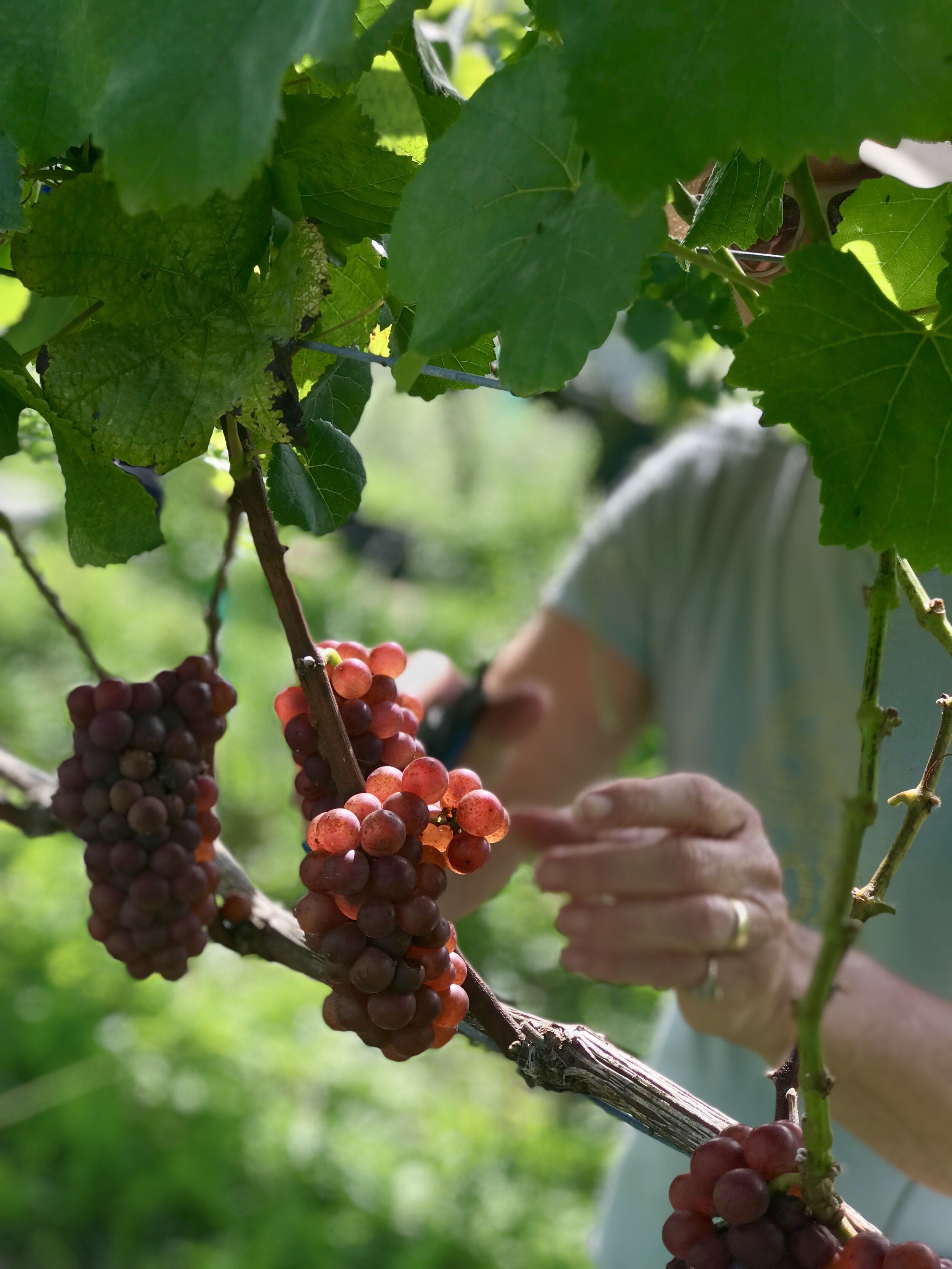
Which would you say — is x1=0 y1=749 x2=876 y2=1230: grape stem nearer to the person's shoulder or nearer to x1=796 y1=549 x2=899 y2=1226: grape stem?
x1=796 y1=549 x2=899 y2=1226: grape stem

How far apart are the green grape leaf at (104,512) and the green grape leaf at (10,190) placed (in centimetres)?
7

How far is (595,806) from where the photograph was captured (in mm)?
591

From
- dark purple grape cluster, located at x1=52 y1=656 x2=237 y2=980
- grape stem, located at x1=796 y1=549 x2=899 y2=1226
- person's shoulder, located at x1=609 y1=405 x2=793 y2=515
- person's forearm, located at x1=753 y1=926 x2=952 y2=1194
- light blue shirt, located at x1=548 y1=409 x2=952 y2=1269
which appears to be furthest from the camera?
person's shoulder, located at x1=609 y1=405 x2=793 y2=515

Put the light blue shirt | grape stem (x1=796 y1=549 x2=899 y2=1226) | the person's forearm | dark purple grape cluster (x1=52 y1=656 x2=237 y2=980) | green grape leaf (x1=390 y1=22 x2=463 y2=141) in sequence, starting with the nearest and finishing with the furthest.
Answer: grape stem (x1=796 y1=549 x2=899 y2=1226)
green grape leaf (x1=390 y1=22 x2=463 y2=141)
dark purple grape cluster (x1=52 y1=656 x2=237 y2=980)
the light blue shirt
the person's forearm

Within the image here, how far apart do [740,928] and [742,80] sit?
498 millimetres

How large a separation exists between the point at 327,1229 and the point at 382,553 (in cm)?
234

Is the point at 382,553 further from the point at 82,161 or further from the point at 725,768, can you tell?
the point at 82,161

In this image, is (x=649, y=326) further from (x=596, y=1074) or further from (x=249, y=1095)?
(x=249, y=1095)

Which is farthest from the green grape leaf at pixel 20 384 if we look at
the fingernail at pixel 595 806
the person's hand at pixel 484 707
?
the person's hand at pixel 484 707

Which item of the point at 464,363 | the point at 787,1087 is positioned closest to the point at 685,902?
the point at 787,1087

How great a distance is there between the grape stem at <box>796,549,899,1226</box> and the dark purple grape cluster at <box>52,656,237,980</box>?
280 mm

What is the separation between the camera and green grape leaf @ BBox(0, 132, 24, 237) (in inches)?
12.4

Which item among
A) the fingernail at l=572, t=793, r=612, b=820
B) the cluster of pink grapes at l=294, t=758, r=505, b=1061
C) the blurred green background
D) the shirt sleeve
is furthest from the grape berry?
the shirt sleeve

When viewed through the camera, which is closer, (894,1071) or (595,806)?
(595,806)
